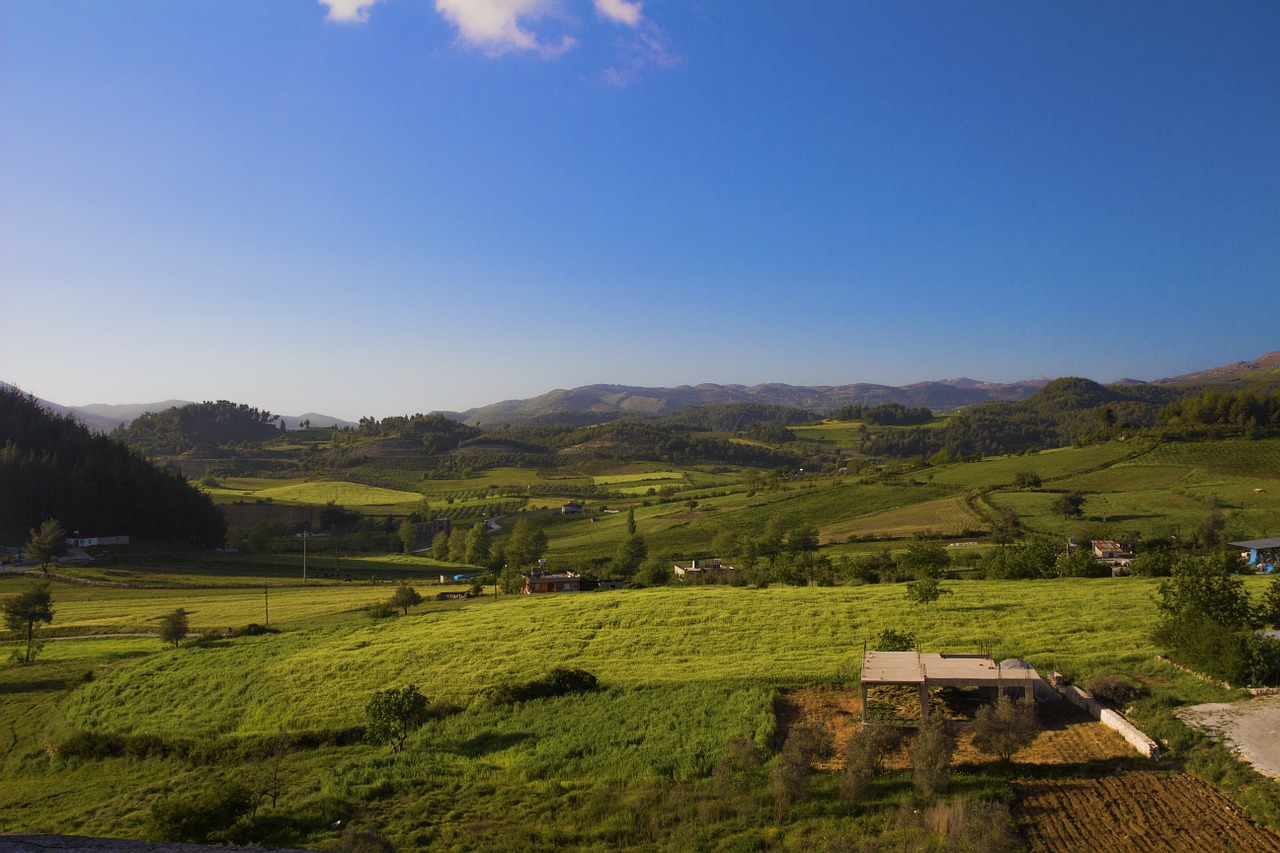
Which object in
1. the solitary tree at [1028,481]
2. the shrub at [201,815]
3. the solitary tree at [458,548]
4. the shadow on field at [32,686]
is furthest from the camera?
the solitary tree at [1028,481]

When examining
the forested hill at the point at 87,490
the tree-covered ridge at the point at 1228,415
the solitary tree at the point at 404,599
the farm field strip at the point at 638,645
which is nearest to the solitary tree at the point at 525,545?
the solitary tree at the point at 404,599

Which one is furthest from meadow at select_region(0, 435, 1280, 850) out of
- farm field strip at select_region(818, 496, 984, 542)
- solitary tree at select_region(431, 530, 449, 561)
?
solitary tree at select_region(431, 530, 449, 561)

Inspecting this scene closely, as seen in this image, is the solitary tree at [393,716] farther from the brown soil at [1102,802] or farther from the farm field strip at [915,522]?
the farm field strip at [915,522]

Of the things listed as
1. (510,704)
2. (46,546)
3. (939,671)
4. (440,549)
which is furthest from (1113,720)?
(46,546)

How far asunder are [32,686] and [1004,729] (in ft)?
128

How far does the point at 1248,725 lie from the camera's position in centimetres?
1655

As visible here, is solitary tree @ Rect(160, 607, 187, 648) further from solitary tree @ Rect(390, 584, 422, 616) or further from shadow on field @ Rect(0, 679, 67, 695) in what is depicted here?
solitary tree @ Rect(390, 584, 422, 616)

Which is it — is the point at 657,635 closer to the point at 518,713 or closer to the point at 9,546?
the point at 518,713

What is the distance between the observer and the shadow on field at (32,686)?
3092 cm

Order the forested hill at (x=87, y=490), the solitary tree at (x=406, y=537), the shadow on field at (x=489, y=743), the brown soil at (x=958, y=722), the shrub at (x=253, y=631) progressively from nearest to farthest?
1. the brown soil at (x=958, y=722)
2. the shadow on field at (x=489, y=743)
3. the shrub at (x=253, y=631)
4. the forested hill at (x=87, y=490)
5. the solitary tree at (x=406, y=537)

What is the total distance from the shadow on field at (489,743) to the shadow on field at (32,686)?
2304 cm

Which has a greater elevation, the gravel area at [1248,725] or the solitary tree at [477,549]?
the gravel area at [1248,725]

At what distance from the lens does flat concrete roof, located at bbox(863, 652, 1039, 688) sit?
18.8m

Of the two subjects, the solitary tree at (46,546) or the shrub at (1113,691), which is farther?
the solitary tree at (46,546)
